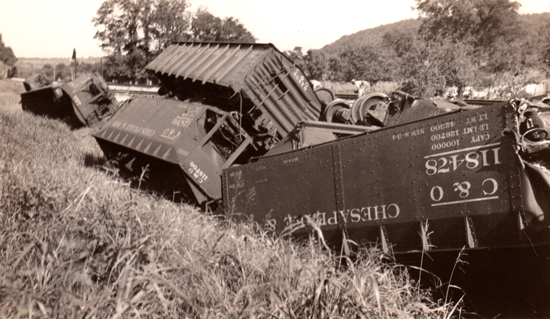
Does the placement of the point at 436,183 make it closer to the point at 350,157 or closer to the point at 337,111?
the point at 350,157

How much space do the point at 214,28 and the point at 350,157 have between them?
58843mm

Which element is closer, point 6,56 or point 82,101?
point 82,101

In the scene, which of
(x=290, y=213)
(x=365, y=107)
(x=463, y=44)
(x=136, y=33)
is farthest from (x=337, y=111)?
(x=136, y=33)

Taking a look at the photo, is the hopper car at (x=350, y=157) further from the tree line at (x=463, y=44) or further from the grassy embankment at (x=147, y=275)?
the tree line at (x=463, y=44)

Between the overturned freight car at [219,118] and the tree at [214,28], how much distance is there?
50925mm

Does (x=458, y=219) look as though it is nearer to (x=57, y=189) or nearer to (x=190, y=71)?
(x=57, y=189)

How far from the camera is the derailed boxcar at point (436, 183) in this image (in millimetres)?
4391

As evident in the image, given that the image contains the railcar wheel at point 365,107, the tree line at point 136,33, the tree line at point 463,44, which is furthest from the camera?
the tree line at point 136,33

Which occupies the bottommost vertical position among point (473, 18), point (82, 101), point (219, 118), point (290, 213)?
point (290, 213)

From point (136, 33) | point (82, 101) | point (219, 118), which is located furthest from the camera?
point (136, 33)

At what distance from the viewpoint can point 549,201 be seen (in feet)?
13.8

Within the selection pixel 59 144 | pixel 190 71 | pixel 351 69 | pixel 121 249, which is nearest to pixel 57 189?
pixel 121 249

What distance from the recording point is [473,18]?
193ft

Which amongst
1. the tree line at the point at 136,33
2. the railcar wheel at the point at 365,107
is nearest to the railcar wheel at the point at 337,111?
the railcar wheel at the point at 365,107
